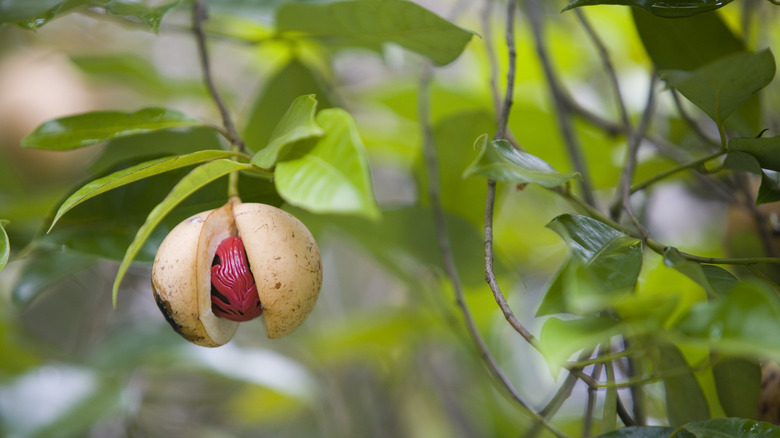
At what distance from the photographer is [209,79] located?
0.51 meters

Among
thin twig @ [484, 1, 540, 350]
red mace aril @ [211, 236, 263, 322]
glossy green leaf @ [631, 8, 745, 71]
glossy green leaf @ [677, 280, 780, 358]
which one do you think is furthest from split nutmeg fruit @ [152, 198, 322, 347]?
glossy green leaf @ [631, 8, 745, 71]

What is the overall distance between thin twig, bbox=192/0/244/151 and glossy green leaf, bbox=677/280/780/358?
32 centimetres

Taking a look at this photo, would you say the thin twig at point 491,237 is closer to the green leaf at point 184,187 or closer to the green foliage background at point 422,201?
the green foliage background at point 422,201

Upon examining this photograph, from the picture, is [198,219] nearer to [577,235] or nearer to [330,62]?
[577,235]

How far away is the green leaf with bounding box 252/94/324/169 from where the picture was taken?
33 centimetres

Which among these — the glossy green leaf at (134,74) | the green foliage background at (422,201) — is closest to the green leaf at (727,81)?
the green foliage background at (422,201)

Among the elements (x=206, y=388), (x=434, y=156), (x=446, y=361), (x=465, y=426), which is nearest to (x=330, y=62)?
(x=434, y=156)

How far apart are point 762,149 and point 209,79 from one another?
40cm

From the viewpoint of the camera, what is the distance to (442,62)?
1.63ft

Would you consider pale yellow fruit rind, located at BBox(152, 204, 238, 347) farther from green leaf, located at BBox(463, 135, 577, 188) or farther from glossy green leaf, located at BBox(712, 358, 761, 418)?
glossy green leaf, located at BBox(712, 358, 761, 418)

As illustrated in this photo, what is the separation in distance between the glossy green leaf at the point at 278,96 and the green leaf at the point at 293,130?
0.25 metres

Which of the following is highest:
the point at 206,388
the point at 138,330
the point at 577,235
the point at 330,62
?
the point at 577,235

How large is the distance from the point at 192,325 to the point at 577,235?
0.24m

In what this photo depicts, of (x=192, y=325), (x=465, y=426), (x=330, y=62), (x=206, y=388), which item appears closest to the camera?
(x=192, y=325)
